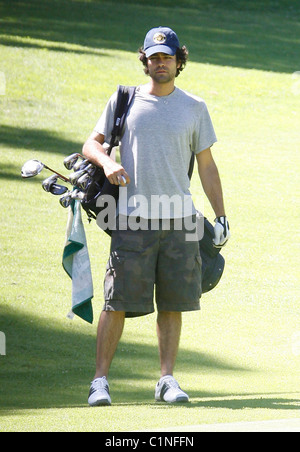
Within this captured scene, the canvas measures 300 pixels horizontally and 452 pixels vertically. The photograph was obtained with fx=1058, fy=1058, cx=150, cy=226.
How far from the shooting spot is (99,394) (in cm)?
596

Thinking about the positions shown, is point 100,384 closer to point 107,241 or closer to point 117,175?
point 117,175

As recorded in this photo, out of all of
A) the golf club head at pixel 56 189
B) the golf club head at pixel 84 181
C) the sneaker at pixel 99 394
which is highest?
the golf club head at pixel 56 189

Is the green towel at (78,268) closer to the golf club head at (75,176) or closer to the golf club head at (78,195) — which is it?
the golf club head at (78,195)

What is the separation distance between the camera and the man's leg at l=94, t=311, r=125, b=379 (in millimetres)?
6160

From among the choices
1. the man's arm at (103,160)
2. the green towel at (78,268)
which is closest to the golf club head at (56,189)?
the green towel at (78,268)

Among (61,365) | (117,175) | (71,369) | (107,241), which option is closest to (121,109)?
(117,175)

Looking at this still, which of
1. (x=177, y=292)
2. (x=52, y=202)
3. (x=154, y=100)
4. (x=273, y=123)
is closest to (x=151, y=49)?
(x=154, y=100)

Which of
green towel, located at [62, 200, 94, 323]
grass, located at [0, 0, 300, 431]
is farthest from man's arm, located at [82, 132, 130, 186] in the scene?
grass, located at [0, 0, 300, 431]

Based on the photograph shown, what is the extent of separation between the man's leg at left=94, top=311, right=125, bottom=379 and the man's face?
1.38 m

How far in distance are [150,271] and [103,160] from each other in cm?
70

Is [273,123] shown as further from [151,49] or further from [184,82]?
[151,49]

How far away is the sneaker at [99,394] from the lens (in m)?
5.92

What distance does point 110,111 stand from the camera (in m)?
6.09

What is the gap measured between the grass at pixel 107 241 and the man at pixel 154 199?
0.56 m
